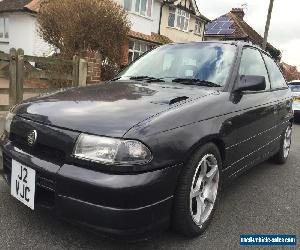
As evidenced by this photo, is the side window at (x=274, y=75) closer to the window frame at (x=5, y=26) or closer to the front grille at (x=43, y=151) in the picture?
the front grille at (x=43, y=151)

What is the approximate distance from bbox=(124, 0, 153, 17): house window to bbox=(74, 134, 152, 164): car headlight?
68.6 feet

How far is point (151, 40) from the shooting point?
950 inches

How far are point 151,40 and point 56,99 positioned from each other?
21.9 m

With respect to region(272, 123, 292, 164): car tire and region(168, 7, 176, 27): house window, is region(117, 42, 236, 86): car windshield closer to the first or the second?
region(272, 123, 292, 164): car tire

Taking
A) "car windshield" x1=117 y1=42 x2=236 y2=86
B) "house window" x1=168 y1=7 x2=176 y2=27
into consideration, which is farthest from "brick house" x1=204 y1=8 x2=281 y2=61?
"car windshield" x1=117 y1=42 x2=236 y2=86

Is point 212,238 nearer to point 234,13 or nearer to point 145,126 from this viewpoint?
point 145,126

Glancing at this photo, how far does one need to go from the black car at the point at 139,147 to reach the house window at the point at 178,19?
82.8 feet

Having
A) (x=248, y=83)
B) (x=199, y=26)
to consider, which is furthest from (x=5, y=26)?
(x=248, y=83)

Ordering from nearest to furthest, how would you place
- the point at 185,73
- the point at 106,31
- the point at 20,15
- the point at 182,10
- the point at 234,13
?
the point at 185,73
the point at 106,31
the point at 20,15
the point at 182,10
the point at 234,13

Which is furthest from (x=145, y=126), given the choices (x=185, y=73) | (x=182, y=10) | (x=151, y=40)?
(x=182, y=10)

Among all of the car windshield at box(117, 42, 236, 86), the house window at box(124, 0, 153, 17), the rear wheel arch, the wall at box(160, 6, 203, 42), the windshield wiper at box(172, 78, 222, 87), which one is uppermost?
the house window at box(124, 0, 153, 17)

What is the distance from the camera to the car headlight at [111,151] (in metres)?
2.28

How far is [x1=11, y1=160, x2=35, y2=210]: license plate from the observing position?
250cm

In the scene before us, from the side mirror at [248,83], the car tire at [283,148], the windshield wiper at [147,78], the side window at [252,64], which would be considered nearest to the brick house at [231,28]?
the car tire at [283,148]
